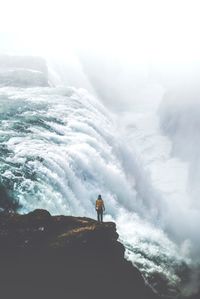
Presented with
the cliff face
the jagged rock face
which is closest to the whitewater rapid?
the cliff face

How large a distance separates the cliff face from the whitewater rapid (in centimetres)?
1053

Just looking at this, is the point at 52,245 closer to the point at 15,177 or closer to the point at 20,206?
the point at 20,206

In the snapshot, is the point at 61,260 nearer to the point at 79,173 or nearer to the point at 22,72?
the point at 79,173

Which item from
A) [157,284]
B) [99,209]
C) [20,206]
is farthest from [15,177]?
[157,284]

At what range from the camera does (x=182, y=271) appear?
41.2 meters

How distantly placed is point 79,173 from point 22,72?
60.1 m

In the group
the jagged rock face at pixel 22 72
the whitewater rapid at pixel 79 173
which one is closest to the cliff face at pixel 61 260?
the whitewater rapid at pixel 79 173

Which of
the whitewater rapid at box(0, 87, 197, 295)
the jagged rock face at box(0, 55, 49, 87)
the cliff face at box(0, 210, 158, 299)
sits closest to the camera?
the cliff face at box(0, 210, 158, 299)

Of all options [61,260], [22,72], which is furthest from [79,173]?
[22,72]

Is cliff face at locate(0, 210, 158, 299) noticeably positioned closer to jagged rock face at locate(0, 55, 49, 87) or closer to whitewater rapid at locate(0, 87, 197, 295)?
whitewater rapid at locate(0, 87, 197, 295)

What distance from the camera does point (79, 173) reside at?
4316 cm

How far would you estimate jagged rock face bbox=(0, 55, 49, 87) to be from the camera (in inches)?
A: 3646

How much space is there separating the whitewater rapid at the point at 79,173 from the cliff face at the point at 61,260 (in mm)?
10530

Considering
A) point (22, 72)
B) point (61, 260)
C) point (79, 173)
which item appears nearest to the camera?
point (61, 260)
